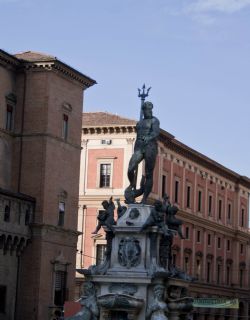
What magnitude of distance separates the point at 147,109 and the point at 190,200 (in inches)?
2040

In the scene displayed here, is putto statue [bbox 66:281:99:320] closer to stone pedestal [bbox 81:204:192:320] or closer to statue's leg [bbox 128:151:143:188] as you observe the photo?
stone pedestal [bbox 81:204:192:320]

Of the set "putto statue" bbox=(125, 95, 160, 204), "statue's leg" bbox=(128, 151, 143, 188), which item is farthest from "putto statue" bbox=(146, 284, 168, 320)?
"statue's leg" bbox=(128, 151, 143, 188)

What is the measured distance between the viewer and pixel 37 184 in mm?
49406

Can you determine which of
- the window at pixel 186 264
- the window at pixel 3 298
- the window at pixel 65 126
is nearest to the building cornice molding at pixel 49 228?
the window at pixel 3 298

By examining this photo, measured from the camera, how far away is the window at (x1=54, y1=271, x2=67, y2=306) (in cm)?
5019

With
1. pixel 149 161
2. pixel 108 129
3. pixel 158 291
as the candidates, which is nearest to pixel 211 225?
pixel 108 129

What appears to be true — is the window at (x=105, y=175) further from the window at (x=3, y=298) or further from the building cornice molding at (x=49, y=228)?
the window at (x=3, y=298)

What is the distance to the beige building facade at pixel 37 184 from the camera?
48.2 meters

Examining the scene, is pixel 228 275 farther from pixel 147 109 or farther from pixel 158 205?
pixel 158 205

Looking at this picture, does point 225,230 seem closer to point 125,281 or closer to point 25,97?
point 25,97

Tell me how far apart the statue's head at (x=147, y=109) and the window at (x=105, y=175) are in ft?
141

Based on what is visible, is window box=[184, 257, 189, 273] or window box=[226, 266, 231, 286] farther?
window box=[226, 266, 231, 286]

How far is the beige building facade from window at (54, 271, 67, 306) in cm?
6

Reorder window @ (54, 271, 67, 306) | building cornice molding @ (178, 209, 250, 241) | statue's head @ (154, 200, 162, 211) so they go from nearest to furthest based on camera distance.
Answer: statue's head @ (154, 200, 162, 211)
window @ (54, 271, 67, 306)
building cornice molding @ (178, 209, 250, 241)
